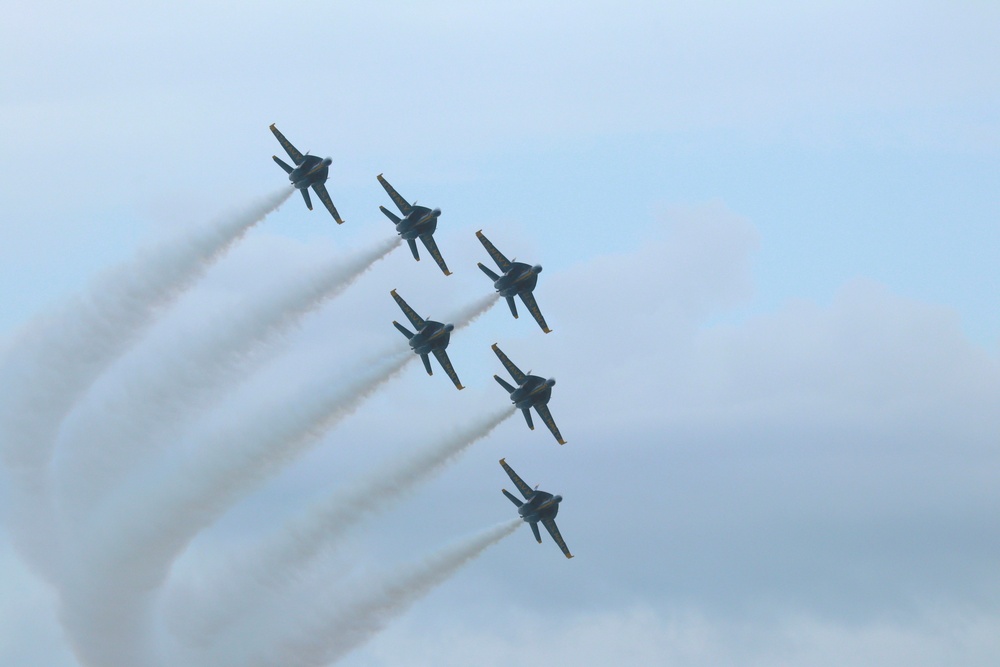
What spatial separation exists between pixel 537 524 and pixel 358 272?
16.5 metres

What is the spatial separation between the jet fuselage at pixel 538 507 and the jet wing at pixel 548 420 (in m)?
3.03

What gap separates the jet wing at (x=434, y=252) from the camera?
57875 millimetres

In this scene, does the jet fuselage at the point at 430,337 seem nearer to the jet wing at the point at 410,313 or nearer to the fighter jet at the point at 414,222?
the jet wing at the point at 410,313

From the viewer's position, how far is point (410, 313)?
54750 mm

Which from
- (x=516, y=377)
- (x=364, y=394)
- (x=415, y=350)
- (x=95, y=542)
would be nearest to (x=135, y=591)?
(x=95, y=542)

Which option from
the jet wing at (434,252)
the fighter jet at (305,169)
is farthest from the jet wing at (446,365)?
the fighter jet at (305,169)

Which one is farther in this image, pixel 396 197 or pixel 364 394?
pixel 396 197

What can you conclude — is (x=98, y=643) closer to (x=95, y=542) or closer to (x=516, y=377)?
(x=95, y=542)

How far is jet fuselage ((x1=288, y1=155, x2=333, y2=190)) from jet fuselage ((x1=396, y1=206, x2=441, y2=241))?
5.08 m

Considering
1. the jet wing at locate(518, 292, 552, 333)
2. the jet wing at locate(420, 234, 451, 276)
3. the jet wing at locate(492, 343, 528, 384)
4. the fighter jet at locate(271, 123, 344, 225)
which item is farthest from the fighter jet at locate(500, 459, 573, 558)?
the fighter jet at locate(271, 123, 344, 225)

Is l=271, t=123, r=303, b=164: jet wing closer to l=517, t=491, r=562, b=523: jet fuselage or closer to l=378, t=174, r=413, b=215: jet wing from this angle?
l=378, t=174, r=413, b=215: jet wing

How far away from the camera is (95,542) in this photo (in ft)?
179

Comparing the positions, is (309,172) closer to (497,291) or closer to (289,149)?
(289,149)

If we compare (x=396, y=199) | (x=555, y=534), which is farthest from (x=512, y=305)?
(x=555, y=534)
